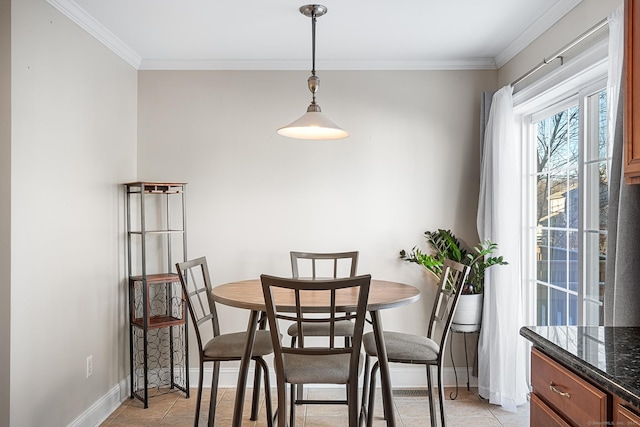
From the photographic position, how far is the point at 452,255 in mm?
3635

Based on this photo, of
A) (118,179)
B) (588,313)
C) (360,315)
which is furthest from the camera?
(118,179)

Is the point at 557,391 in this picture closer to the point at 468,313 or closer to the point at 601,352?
the point at 601,352

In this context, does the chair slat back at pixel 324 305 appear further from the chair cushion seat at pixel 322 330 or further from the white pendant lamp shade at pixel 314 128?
the white pendant lamp shade at pixel 314 128

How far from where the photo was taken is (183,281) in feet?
9.25

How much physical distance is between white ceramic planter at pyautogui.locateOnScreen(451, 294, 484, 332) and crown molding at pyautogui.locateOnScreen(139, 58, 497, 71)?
5.80 feet

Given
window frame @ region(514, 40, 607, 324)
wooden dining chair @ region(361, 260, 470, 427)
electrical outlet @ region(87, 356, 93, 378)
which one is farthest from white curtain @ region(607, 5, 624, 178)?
electrical outlet @ region(87, 356, 93, 378)

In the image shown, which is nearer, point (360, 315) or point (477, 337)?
point (360, 315)

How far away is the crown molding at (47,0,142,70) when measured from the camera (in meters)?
2.67

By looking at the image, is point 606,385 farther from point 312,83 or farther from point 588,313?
point 312,83

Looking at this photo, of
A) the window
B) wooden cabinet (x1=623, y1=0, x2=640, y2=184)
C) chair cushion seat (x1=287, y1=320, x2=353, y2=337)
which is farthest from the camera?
chair cushion seat (x1=287, y1=320, x2=353, y2=337)

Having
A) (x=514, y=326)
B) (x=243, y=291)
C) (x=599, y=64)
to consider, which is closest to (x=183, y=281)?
(x=243, y=291)

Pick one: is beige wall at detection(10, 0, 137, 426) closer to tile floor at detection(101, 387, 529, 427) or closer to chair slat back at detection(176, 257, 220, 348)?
tile floor at detection(101, 387, 529, 427)

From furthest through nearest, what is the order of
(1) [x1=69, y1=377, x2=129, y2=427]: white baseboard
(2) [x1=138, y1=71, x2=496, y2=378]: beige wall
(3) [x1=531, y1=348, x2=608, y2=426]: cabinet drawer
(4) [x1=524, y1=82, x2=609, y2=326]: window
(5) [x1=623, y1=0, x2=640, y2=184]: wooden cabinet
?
(2) [x1=138, y1=71, x2=496, y2=378]: beige wall
(1) [x1=69, y1=377, x2=129, y2=427]: white baseboard
(4) [x1=524, y1=82, x2=609, y2=326]: window
(5) [x1=623, y1=0, x2=640, y2=184]: wooden cabinet
(3) [x1=531, y1=348, x2=608, y2=426]: cabinet drawer

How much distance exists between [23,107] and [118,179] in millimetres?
1134
